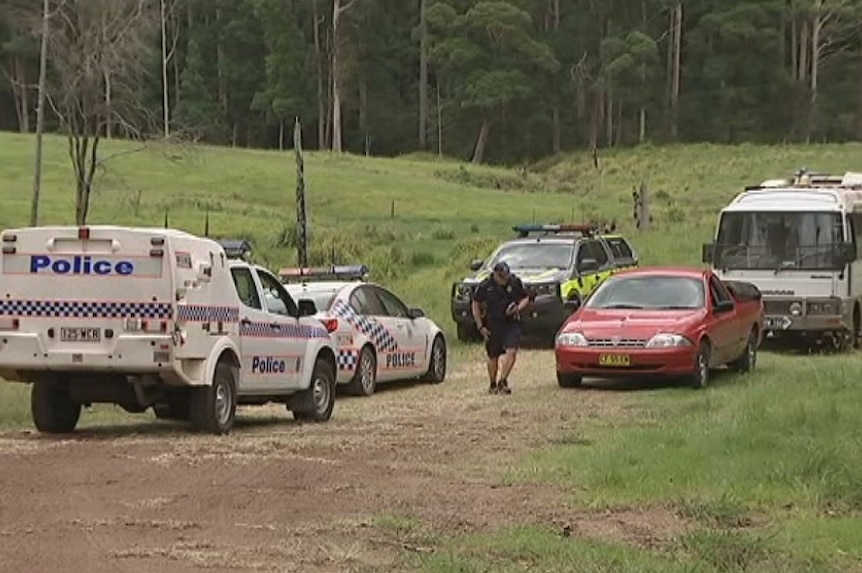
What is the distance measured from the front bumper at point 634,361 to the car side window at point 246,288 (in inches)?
184

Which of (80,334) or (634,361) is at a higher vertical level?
(80,334)

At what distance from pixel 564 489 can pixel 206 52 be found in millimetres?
99471

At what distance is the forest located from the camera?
95000mm

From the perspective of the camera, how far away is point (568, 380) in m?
18.3

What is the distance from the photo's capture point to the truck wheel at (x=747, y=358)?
787 inches

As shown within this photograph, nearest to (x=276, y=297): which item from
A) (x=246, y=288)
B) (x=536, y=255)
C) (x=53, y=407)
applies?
(x=246, y=288)

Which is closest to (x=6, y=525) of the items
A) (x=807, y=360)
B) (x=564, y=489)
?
(x=564, y=489)

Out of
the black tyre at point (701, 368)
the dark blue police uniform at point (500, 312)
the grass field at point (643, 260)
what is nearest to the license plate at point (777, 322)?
the grass field at point (643, 260)

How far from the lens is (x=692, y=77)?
99625 mm

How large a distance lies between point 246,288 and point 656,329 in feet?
18.2

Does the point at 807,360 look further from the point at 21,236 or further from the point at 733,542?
the point at 733,542

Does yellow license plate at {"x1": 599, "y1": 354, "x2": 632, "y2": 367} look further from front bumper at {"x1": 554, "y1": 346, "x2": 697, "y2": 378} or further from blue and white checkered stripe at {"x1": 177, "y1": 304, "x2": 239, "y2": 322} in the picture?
blue and white checkered stripe at {"x1": 177, "y1": 304, "x2": 239, "y2": 322}

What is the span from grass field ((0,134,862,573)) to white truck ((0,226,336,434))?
255 centimetres

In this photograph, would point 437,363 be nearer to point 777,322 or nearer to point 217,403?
point 777,322
